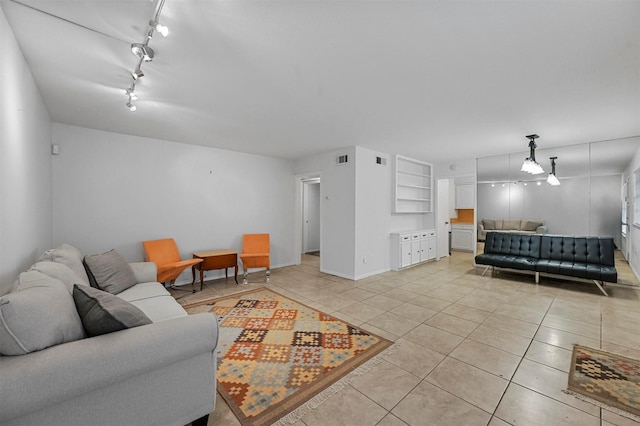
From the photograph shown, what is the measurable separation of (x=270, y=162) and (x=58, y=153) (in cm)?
345

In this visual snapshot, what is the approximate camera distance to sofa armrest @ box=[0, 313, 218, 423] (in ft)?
3.43

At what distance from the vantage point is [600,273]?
4.00 metres

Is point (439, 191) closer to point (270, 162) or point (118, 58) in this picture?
point (270, 162)

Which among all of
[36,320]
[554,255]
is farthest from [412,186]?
[36,320]

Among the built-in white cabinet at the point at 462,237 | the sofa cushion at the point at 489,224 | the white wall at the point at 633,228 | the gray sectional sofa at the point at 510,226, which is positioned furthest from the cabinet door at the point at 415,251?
the white wall at the point at 633,228

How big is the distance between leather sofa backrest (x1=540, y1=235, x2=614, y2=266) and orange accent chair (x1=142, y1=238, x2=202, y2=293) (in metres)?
6.34

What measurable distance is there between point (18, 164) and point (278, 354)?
8.67 feet

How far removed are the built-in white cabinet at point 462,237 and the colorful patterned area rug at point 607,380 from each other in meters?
5.75

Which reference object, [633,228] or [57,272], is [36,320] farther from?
[633,228]

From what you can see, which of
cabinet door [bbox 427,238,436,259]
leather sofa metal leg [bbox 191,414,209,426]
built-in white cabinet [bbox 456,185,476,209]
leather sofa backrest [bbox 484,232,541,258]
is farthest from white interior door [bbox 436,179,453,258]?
leather sofa metal leg [bbox 191,414,209,426]

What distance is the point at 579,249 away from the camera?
4617 mm

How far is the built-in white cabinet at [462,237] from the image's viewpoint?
785cm

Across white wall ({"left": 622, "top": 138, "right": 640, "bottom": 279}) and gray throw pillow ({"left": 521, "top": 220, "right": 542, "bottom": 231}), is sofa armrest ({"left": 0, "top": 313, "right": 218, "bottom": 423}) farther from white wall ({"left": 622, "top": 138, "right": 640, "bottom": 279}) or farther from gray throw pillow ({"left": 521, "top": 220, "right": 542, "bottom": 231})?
white wall ({"left": 622, "top": 138, "right": 640, "bottom": 279})

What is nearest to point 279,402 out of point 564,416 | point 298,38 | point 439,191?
point 564,416
